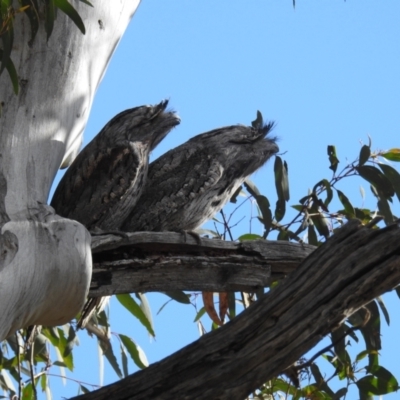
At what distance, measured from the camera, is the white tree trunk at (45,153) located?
2.26 metres

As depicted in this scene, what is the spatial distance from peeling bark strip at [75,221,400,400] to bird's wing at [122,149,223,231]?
1.13m

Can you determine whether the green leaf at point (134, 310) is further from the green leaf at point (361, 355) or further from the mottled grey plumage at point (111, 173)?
the green leaf at point (361, 355)

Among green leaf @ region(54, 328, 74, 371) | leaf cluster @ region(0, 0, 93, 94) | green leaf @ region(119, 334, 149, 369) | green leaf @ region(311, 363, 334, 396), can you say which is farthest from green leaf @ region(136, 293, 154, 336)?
leaf cluster @ region(0, 0, 93, 94)

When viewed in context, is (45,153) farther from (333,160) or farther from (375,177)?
(375,177)

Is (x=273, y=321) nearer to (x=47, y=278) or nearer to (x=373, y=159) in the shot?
(x=47, y=278)

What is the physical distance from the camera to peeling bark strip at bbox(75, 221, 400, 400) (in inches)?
81.0

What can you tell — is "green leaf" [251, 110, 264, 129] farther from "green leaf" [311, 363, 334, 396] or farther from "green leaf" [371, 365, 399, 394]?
"green leaf" [371, 365, 399, 394]

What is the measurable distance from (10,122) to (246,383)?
3.59 feet

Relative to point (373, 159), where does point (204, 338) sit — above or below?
below

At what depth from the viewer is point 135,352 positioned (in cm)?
377

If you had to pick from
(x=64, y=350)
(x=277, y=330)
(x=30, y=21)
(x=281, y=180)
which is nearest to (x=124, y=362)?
(x=64, y=350)

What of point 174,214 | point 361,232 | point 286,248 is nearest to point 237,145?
point 174,214

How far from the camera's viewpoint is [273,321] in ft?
6.84

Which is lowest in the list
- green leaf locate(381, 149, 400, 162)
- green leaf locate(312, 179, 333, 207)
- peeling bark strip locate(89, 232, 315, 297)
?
peeling bark strip locate(89, 232, 315, 297)
